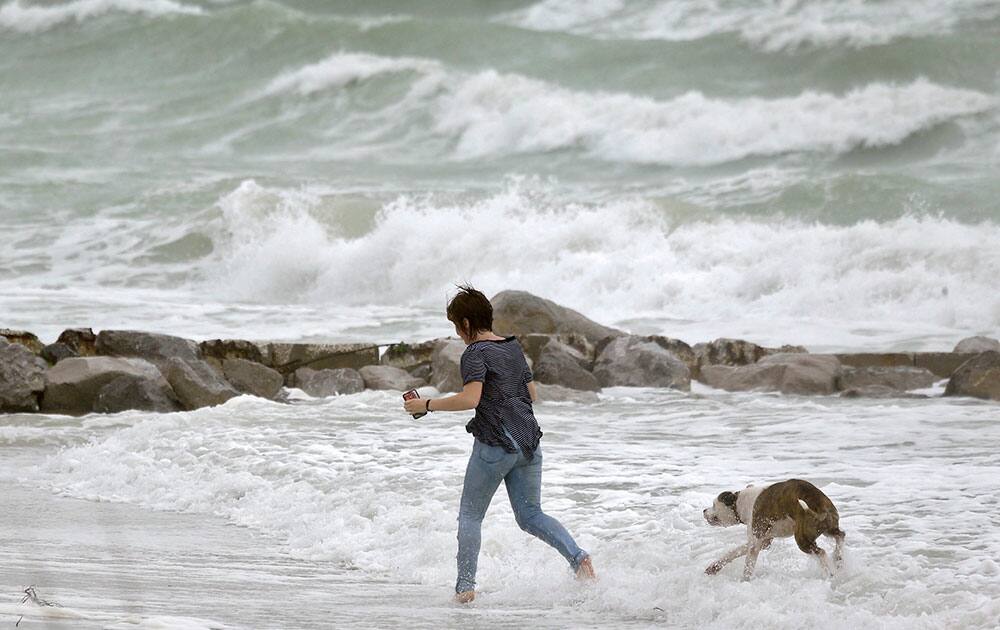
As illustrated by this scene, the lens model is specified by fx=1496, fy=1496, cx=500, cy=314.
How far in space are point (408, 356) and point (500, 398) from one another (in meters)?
8.18

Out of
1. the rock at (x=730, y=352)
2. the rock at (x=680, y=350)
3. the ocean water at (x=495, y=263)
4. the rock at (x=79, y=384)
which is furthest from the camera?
the rock at (x=730, y=352)

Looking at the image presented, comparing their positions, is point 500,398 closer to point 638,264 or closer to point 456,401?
point 456,401

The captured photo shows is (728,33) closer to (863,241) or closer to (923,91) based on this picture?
(923,91)

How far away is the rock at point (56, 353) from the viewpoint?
44.2 ft

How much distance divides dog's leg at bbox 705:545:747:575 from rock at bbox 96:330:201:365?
8.06m

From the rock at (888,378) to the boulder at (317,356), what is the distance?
14.4 feet

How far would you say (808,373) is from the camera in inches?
520

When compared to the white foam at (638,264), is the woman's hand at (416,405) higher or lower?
lower

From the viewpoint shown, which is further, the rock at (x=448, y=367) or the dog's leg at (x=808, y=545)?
the rock at (x=448, y=367)

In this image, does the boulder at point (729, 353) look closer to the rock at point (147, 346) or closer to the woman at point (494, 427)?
the rock at point (147, 346)

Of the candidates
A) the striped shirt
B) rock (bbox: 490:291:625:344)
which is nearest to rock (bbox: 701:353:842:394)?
rock (bbox: 490:291:625:344)

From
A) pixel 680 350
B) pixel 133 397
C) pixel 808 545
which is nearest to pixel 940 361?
pixel 680 350

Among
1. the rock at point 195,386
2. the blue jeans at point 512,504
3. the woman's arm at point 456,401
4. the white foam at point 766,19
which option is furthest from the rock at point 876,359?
the white foam at point 766,19

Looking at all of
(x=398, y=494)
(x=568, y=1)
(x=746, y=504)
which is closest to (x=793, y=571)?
(x=746, y=504)
